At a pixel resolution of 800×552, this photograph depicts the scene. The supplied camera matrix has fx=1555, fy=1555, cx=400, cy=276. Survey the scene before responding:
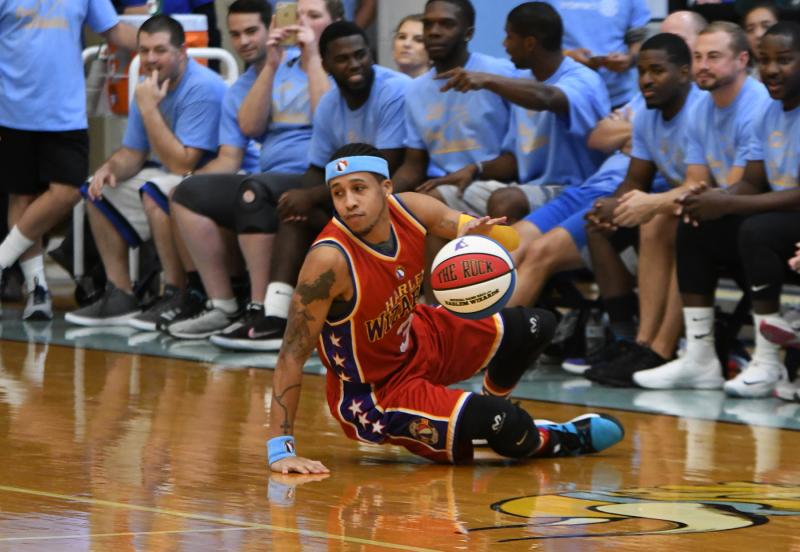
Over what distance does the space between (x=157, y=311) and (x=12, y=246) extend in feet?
3.28

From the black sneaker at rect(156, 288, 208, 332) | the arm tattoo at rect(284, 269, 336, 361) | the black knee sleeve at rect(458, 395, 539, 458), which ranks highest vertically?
the arm tattoo at rect(284, 269, 336, 361)

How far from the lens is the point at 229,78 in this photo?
10.3m

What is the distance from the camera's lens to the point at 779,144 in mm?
6926

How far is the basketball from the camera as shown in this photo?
5152 mm

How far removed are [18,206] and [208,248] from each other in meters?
1.44

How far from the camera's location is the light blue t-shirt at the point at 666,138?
744 cm

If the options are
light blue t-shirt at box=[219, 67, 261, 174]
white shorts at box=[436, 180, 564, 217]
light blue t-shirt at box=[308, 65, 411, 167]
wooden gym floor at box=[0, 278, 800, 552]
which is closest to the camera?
wooden gym floor at box=[0, 278, 800, 552]

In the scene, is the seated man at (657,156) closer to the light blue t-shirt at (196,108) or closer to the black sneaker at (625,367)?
the black sneaker at (625,367)

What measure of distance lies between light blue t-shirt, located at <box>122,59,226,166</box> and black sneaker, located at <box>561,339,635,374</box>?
106 inches

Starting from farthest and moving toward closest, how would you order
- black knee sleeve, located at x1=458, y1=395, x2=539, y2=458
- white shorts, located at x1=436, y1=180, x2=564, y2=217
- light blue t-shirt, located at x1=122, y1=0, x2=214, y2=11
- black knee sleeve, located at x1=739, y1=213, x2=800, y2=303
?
light blue t-shirt, located at x1=122, y1=0, x2=214, y2=11, white shorts, located at x1=436, y1=180, x2=564, y2=217, black knee sleeve, located at x1=739, y1=213, x2=800, y2=303, black knee sleeve, located at x1=458, y1=395, x2=539, y2=458

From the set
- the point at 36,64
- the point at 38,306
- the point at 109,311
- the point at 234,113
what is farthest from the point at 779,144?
the point at 38,306

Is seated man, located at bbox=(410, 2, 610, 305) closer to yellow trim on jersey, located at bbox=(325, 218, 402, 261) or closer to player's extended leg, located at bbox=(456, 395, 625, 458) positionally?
player's extended leg, located at bbox=(456, 395, 625, 458)

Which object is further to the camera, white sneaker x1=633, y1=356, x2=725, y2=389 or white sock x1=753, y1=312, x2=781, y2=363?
white sneaker x1=633, y1=356, x2=725, y2=389

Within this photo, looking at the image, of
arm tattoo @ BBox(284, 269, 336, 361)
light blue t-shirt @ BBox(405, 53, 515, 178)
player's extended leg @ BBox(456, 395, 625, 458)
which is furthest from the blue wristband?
light blue t-shirt @ BBox(405, 53, 515, 178)
